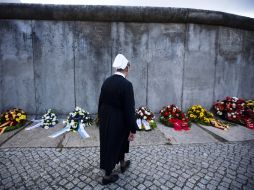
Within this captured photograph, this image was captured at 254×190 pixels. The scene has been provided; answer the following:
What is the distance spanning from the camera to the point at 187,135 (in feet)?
15.9

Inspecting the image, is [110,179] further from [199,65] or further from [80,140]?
[199,65]

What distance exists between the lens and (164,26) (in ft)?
19.8

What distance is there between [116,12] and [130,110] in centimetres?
394

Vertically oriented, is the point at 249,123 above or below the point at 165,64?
below

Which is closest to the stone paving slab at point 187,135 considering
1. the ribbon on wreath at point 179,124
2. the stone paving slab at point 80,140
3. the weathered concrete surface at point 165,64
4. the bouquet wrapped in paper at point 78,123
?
the ribbon on wreath at point 179,124

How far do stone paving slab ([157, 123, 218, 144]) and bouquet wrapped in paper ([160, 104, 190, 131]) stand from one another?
145mm

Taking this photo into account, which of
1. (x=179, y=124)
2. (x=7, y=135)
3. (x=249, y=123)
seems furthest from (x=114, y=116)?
(x=249, y=123)

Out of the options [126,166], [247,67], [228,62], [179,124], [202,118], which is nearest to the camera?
[126,166]

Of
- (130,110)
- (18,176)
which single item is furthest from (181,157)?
(18,176)

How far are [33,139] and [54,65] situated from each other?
2.48m

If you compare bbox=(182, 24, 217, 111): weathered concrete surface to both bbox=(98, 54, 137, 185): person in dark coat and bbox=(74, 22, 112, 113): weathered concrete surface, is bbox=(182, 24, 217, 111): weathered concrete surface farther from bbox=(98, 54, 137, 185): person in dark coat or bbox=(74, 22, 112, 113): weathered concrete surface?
bbox=(98, 54, 137, 185): person in dark coat

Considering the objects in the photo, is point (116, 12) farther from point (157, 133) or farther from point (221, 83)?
point (221, 83)

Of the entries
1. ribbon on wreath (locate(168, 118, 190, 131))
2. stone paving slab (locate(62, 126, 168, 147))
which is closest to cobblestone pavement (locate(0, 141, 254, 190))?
stone paving slab (locate(62, 126, 168, 147))

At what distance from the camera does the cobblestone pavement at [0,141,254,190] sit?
294cm
